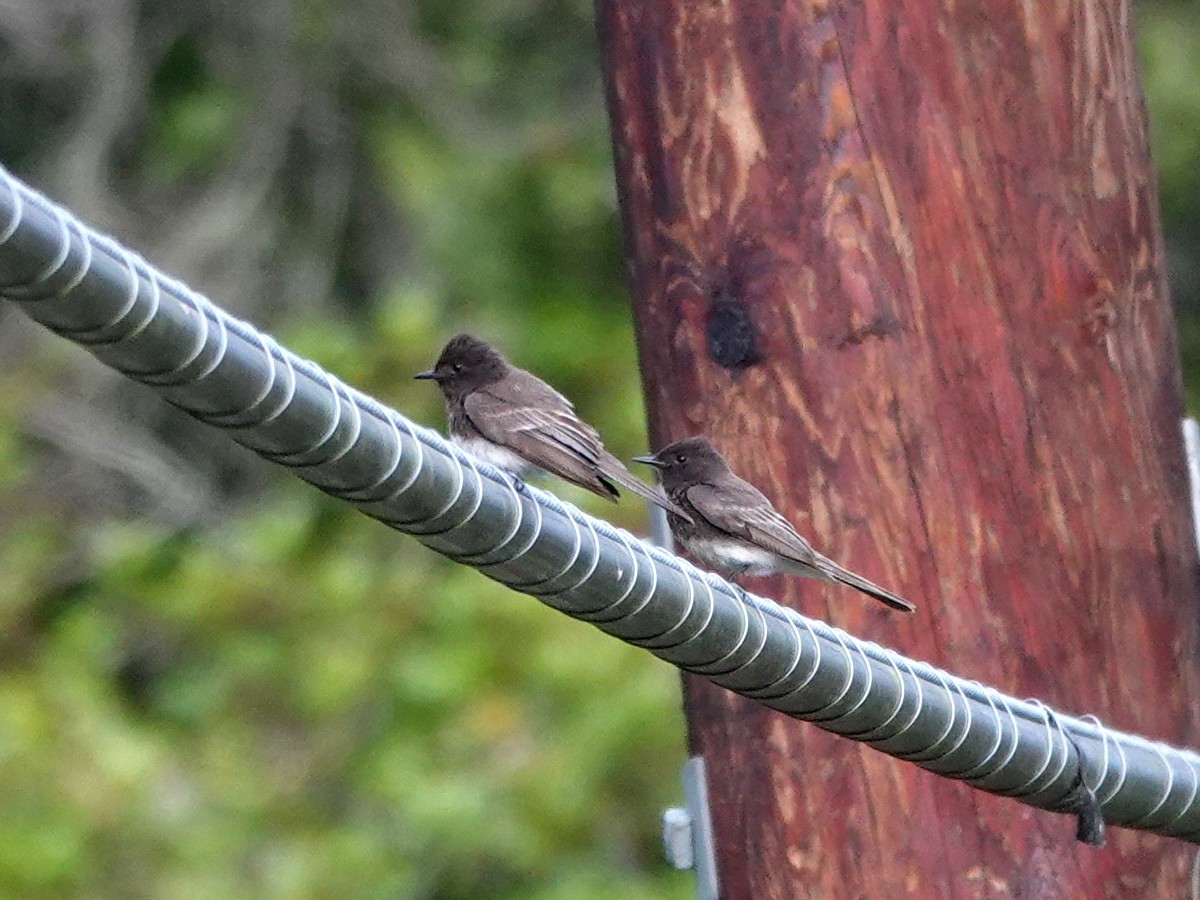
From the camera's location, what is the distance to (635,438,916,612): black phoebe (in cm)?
497

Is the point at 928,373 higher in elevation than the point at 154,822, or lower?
lower

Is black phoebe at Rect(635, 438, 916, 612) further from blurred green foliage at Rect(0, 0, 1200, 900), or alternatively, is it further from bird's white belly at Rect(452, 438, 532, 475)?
blurred green foliage at Rect(0, 0, 1200, 900)

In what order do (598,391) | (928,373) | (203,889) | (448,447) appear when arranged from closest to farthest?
(448,447) → (928,373) → (203,889) → (598,391)

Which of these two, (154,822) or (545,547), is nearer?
(545,547)

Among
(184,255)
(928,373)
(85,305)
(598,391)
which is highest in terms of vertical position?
(184,255)

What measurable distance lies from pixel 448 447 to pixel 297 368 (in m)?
0.39

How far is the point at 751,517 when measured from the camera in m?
5.09

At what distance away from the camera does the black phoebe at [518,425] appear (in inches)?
221

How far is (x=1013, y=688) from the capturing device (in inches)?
203

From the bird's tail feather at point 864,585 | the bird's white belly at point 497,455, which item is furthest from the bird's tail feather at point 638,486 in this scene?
the bird's tail feather at point 864,585

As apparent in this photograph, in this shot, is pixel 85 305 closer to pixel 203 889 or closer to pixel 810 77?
pixel 810 77

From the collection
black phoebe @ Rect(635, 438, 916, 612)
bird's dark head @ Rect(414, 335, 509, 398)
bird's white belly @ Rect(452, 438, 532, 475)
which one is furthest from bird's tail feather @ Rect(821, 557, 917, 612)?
bird's dark head @ Rect(414, 335, 509, 398)

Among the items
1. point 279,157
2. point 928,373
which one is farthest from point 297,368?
point 279,157

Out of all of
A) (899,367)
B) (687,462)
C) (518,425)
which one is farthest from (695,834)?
(518,425)
